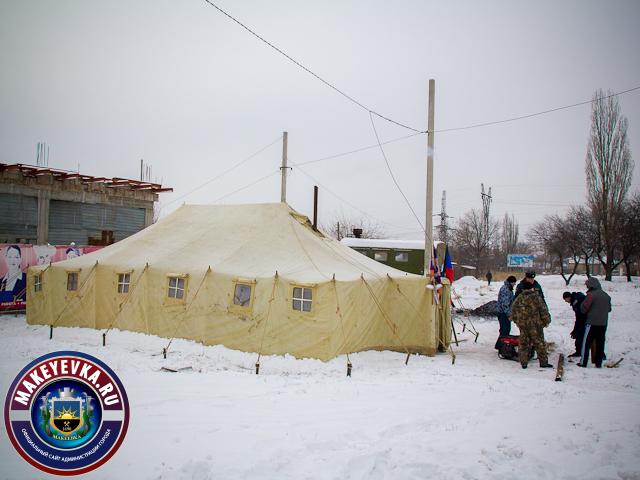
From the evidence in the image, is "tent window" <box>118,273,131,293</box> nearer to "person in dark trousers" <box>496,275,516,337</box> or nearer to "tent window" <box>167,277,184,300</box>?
"tent window" <box>167,277,184,300</box>

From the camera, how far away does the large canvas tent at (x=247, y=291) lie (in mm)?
9258

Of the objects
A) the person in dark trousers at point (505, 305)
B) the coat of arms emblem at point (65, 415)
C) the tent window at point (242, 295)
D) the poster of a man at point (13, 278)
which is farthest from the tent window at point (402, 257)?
the coat of arms emblem at point (65, 415)

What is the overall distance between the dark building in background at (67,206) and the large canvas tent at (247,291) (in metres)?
7.07

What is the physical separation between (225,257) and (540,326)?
783 centimetres

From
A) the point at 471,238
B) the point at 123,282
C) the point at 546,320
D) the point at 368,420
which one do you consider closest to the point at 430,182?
the point at 546,320

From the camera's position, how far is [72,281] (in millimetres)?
12484

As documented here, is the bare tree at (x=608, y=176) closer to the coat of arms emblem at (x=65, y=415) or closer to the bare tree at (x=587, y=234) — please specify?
the bare tree at (x=587, y=234)

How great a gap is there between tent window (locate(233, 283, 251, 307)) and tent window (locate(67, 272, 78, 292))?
583cm

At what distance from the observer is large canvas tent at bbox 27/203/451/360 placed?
926 centimetres

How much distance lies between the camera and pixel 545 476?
12.7 feet

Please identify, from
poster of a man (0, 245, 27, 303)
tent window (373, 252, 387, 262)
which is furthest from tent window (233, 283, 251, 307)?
tent window (373, 252, 387, 262)

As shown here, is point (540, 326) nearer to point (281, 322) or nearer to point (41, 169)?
point (281, 322)

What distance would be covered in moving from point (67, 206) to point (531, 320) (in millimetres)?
21003

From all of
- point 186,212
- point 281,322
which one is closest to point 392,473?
point 281,322
